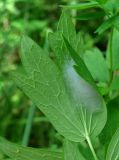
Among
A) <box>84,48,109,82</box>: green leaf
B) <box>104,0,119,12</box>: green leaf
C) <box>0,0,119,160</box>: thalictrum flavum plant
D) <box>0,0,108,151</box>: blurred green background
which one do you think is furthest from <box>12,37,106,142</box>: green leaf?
<box>0,0,108,151</box>: blurred green background

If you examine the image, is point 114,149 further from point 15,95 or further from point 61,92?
point 15,95

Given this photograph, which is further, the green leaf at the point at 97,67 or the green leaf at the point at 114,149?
the green leaf at the point at 97,67

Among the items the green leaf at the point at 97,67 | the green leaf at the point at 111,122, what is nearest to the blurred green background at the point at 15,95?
the green leaf at the point at 97,67

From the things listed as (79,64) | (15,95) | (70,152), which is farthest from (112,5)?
(15,95)

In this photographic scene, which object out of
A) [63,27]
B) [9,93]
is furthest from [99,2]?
[9,93]

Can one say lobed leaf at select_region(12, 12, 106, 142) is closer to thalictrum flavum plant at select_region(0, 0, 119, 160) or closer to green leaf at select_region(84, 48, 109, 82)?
thalictrum flavum plant at select_region(0, 0, 119, 160)

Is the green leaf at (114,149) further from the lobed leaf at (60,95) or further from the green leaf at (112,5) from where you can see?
the green leaf at (112,5)
